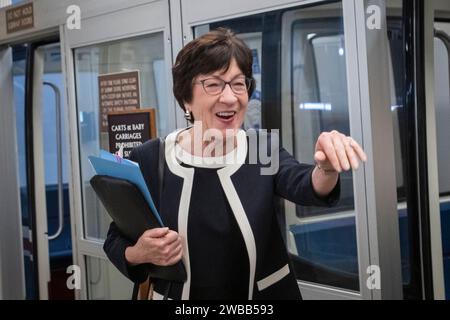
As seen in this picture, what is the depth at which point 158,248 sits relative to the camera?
1311mm

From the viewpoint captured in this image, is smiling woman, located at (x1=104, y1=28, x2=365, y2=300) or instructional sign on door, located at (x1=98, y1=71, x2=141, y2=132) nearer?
smiling woman, located at (x1=104, y1=28, x2=365, y2=300)

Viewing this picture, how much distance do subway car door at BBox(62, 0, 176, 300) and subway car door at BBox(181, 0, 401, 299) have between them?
0.86ft

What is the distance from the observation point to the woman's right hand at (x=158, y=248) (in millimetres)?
1306

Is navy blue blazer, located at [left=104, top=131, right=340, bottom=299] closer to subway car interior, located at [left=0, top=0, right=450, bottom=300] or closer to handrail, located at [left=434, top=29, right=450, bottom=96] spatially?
subway car interior, located at [left=0, top=0, right=450, bottom=300]

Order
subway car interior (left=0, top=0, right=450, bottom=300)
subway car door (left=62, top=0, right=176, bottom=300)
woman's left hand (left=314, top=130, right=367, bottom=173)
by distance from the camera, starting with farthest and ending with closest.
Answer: subway car door (left=62, top=0, right=176, bottom=300), subway car interior (left=0, top=0, right=450, bottom=300), woman's left hand (left=314, top=130, right=367, bottom=173)

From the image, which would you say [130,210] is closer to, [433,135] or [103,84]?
[433,135]

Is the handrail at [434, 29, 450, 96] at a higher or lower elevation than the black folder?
higher

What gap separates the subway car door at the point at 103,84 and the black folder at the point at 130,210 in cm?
101

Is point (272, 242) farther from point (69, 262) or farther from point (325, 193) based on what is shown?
point (69, 262)

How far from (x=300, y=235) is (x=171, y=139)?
2.96ft

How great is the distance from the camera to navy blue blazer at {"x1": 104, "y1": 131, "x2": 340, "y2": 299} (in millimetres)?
1364

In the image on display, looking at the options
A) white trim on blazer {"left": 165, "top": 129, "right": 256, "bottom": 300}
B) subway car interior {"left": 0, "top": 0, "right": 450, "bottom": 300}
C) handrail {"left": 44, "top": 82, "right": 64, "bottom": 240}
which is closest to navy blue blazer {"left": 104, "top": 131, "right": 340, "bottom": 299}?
white trim on blazer {"left": 165, "top": 129, "right": 256, "bottom": 300}

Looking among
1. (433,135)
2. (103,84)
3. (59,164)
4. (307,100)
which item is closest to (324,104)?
(307,100)
